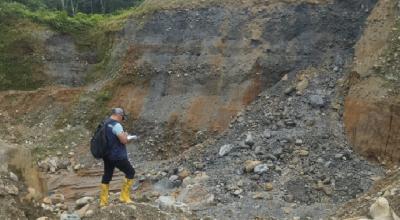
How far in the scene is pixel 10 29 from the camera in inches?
781

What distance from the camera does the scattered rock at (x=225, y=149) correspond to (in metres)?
13.4

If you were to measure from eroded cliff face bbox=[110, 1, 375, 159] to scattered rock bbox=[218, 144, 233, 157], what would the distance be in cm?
192

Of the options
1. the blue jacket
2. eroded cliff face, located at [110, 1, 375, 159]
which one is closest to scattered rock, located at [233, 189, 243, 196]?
the blue jacket

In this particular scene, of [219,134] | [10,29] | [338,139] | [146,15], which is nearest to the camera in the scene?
[338,139]

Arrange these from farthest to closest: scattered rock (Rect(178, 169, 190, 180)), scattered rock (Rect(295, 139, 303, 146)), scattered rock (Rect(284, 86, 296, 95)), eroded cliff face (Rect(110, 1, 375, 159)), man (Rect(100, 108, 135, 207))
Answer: eroded cliff face (Rect(110, 1, 375, 159))
scattered rock (Rect(284, 86, 296, 95))
scattered rock (Rect(178, 169, 190, 180))
scattered rock (Rect(295, 139, 303, 146))
man (Rect(100, 108, 135, 207))

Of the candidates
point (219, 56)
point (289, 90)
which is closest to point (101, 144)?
point (289, 90)

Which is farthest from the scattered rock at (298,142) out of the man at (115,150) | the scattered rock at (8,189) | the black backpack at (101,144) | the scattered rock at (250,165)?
the scattered rock at (8,189)

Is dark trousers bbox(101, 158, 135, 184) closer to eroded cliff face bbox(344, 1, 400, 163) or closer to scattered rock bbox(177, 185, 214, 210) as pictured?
scattered rock bbox(177, 185, 214, 210)

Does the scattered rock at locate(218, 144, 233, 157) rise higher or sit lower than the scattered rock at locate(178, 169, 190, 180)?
higher

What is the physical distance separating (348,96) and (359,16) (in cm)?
330

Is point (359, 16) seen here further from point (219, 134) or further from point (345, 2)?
point (219, 134)

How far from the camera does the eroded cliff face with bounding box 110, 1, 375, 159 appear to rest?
15.9 meters

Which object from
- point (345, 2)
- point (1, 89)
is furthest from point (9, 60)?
point (345, 2)

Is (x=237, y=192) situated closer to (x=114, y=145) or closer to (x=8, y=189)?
(x=114, y=145)
